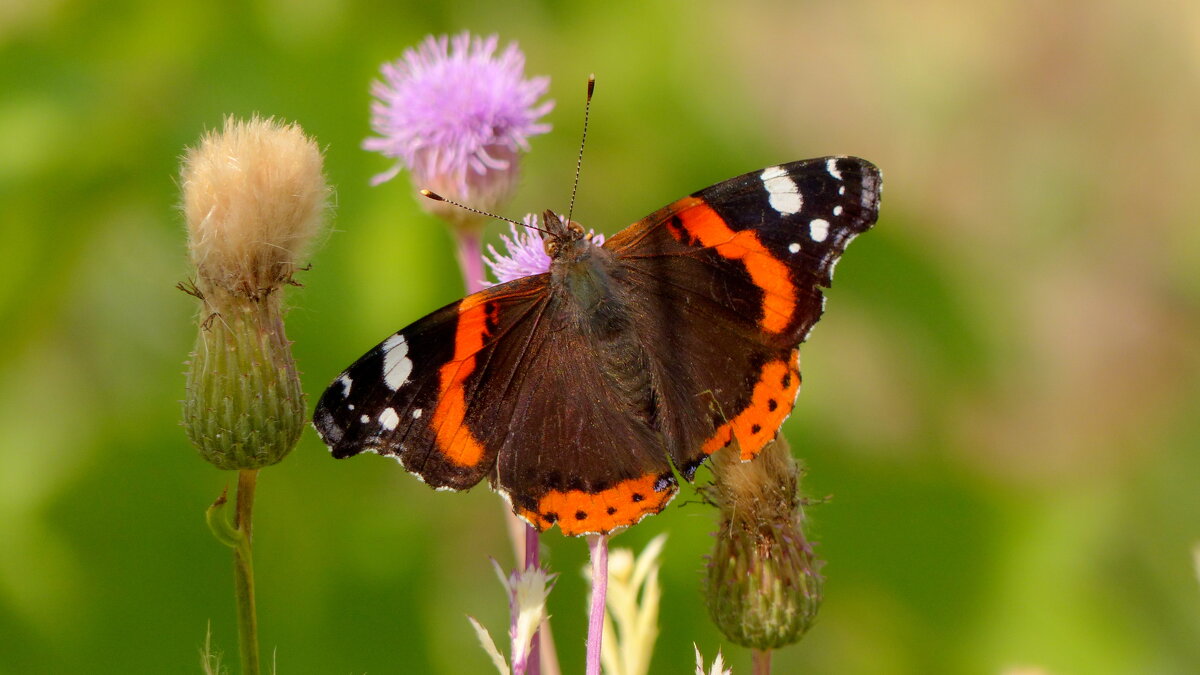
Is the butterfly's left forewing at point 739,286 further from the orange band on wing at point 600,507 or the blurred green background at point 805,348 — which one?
the blurred green background at point 805,348

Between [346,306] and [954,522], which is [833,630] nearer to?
[954,522]

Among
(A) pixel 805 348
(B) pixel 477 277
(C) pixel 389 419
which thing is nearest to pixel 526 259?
(B) pixel 477 277

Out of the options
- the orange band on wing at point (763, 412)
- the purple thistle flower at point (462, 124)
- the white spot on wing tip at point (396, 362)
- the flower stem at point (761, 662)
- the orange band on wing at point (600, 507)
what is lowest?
the flower stem at point (761, 662)

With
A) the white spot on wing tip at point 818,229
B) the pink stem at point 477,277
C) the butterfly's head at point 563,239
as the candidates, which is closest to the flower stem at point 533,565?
the pink stem at point 477,277

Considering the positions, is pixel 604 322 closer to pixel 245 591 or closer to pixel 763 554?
pixel 763 554

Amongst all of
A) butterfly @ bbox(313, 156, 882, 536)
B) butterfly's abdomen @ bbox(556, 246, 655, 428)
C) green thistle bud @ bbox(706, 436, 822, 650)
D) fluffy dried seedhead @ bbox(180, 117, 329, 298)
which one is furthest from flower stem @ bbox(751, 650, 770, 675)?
fluffy dried seedhead @ bbox(180, 117, 329, 298)

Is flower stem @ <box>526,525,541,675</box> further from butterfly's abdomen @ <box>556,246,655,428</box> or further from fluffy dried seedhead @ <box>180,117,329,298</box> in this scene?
fluffy dried seedhead @ <box>180,117,329,298</box>
